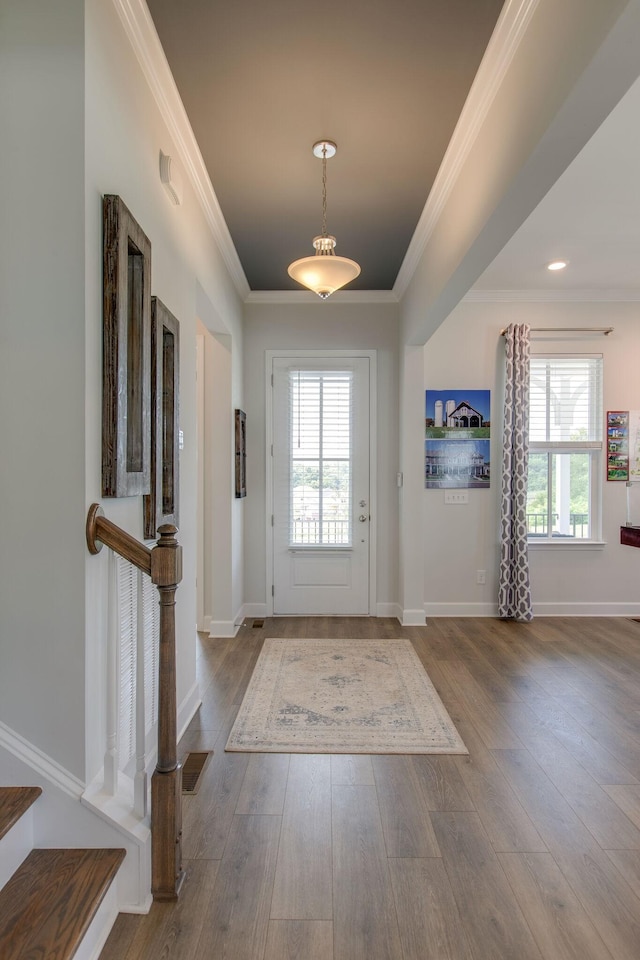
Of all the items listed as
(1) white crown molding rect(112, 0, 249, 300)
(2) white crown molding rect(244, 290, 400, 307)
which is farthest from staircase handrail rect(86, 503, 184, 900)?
(2) white crown molding rect(244, 290, 400, 307)

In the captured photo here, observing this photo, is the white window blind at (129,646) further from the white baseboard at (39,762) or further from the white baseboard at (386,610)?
the white baseboard at (386,610)

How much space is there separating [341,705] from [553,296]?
Result: 3.90 metres

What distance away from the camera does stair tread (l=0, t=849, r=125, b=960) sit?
1.24m

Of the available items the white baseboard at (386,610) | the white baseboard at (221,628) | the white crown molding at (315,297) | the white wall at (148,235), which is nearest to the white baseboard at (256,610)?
the white baseboard at (221,628)

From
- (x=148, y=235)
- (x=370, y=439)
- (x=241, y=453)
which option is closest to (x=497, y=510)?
(x=370, y=439)

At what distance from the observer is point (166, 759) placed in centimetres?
160

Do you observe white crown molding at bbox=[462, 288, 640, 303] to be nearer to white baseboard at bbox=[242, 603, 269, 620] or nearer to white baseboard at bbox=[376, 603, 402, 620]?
white baseboard at bbox=[376, 603, 402, 620]

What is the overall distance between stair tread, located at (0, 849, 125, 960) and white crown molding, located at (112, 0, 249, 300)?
259 cm

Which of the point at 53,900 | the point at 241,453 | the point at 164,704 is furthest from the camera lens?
the point at 241,453

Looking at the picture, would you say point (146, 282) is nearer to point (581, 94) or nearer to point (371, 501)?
point (581, 94)

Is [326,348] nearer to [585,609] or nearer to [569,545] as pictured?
[569,545]

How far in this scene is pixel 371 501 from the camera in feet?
15.9

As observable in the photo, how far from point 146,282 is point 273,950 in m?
2.05

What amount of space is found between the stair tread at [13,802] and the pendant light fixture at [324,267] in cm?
242
